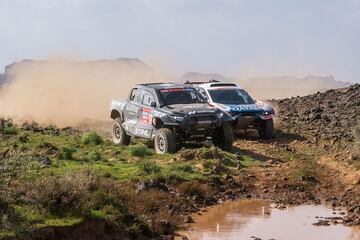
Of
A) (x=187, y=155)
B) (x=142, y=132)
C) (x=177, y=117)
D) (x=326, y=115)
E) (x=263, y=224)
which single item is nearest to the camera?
(x=263, y=224)

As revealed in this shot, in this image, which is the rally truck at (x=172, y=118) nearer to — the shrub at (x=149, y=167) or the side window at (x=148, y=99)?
the side window at (x=148, y=99)

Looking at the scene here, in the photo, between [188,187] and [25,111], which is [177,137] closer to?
[188,187]

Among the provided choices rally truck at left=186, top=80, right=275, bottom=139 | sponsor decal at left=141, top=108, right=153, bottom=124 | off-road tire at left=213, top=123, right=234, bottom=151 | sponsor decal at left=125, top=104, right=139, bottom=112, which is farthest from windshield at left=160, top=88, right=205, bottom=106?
rally truck at left=186, top=80, right=275, bottom=139

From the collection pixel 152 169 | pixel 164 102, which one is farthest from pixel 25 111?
pixel 152 169

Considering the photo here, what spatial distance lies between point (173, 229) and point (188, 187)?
241 centimetres

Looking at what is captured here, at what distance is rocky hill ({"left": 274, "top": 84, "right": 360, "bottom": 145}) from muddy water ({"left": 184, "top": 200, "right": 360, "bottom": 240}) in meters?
5.25

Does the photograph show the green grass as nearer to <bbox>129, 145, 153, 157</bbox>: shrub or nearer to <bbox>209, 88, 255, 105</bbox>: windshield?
<bbox>129, 145, 153, 157</bbox>: shrub

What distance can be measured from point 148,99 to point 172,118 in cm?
164

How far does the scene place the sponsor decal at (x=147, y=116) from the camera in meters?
18.0

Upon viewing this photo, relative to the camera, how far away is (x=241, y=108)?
19844mm

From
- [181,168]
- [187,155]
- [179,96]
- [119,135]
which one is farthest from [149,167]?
[119,135]

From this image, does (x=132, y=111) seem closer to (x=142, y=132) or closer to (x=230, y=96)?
(x=142, y=132)

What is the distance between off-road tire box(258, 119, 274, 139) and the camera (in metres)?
20.0

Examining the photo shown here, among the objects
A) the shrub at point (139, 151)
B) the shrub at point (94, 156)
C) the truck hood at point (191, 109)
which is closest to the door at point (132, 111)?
the truck hood at point (191, 109)
